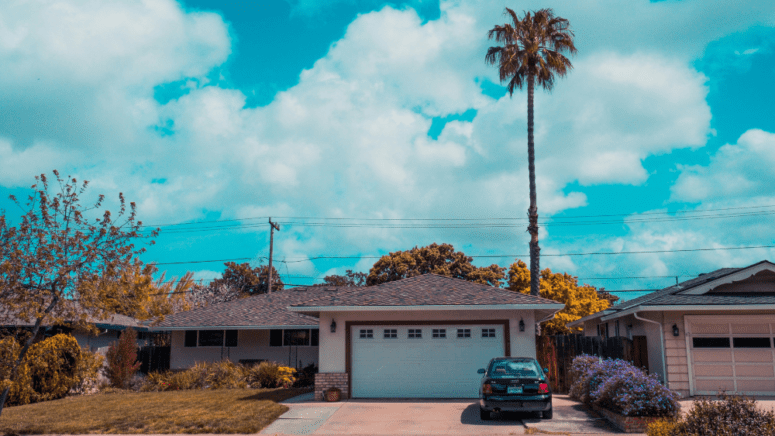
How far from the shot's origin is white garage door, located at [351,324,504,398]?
18297 mm

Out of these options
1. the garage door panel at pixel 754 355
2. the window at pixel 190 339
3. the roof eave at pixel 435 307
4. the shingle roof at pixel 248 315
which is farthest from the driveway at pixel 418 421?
the window at pixel 190 339

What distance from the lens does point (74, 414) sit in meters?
15.6

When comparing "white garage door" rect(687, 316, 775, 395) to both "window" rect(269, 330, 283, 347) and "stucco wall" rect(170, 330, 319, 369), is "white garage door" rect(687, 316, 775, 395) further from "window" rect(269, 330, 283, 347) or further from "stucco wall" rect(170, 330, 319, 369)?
"window" rect(269, 330, 283, 347)

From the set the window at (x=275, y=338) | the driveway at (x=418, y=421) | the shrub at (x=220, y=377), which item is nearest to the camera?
the driveway at (x=418, y=421)

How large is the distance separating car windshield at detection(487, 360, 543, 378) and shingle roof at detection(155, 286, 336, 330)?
13.2m

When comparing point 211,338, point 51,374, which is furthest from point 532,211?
point 51,374

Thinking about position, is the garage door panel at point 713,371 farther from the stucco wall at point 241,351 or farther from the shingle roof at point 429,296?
the stucco wall at point 241,351

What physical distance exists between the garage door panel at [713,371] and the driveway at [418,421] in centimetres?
456

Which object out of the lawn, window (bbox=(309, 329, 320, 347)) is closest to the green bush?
the lawn

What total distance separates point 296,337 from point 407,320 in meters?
10.2

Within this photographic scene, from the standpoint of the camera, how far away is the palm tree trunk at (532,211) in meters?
25.0

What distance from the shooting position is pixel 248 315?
27750 mm

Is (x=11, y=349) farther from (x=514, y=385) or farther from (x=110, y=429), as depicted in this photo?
(x=514, y=385)

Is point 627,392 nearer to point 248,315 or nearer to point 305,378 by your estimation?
point 305,378
